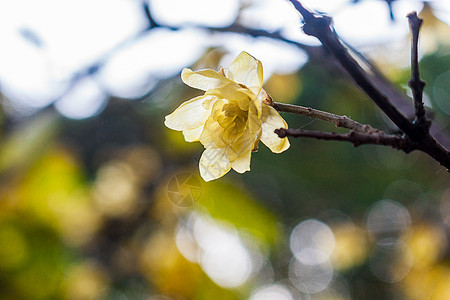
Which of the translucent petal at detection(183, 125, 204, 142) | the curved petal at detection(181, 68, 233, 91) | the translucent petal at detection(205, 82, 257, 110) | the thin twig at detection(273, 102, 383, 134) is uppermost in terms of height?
the thin twig at detection(273, 102, 383, 134)

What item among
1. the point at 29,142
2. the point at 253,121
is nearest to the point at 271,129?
the point at 253,121

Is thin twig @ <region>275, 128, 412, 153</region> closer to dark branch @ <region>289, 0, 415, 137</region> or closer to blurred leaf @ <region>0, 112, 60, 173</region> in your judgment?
dark branch @ <region>289, 0, 415, 137</region>

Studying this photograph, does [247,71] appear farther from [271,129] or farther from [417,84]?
[417,84]

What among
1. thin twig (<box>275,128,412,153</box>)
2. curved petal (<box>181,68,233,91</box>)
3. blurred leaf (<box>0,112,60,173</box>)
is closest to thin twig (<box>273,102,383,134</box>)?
thin twig (<box>275,128,412,153</box>)

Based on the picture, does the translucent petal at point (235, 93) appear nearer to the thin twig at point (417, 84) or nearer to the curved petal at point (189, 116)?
the curved petal at point (189, 116)

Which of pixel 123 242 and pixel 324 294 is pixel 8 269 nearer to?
pixel 123 242

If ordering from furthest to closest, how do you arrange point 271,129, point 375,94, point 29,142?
point 29,142 < point 271,129 < point 375,94

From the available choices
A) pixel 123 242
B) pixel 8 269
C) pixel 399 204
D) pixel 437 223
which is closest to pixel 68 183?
pixel 8 269
